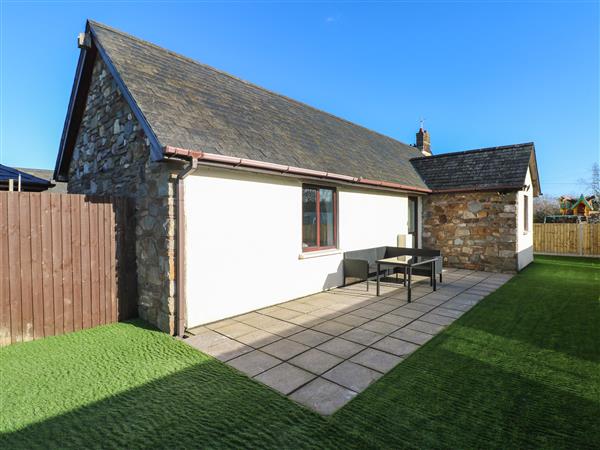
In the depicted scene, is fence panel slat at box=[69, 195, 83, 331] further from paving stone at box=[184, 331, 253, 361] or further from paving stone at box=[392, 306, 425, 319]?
paving stone at box=[392, 306, 425, 319]

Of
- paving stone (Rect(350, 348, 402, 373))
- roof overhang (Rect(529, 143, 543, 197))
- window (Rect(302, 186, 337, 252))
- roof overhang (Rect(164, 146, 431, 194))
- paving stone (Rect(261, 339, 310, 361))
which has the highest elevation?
roof overhang (Rect(529, 143, 543, 197))

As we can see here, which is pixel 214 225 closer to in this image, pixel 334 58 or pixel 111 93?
pixel 111 93

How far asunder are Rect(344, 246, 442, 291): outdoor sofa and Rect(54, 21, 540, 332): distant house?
0.86 feet

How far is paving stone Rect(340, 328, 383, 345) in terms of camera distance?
477 cm

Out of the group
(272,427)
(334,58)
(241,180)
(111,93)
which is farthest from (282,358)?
(334,58)

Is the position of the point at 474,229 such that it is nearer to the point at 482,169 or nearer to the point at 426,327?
the point at 482,169

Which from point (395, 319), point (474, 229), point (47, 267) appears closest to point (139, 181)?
point (47, 267)

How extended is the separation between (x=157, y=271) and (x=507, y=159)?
13.0 metres

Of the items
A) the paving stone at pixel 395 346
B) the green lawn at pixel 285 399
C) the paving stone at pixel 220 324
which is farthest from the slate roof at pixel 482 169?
the paving stone at pixel 220 324

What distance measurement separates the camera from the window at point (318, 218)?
7613mm

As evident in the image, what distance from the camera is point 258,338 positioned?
490 centimetres

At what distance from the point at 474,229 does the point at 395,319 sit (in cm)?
767

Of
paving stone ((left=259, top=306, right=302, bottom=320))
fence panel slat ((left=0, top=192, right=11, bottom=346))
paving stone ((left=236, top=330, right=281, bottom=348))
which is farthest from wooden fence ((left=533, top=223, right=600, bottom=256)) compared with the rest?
fence panel slat ((left=0, top=192, right=11, bottom=346))

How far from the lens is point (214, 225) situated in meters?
5.57
